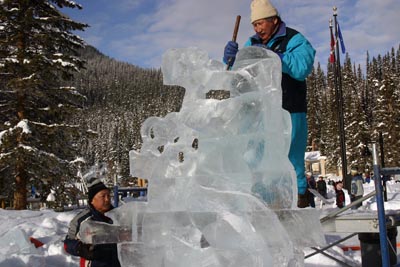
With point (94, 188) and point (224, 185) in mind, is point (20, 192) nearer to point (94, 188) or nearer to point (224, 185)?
point (94, 188)

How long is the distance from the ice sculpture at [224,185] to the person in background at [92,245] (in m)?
1.38

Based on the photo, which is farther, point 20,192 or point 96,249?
point 20,192

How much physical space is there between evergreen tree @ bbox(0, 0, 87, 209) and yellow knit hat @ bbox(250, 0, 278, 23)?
12.8 meters

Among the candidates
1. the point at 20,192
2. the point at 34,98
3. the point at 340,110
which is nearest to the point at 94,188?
the point at 20,192

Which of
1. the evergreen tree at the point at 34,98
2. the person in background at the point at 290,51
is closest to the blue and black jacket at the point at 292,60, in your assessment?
the person in background at the point at 290,51

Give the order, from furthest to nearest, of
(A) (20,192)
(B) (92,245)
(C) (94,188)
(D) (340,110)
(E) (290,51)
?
1. (D) (340,110)
2. (A) (20,192)
3. (C) (94,188)
4. (B) (92,245)
5. (E) (290,51)

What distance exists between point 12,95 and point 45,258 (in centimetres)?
1146

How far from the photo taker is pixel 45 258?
20.2 ft

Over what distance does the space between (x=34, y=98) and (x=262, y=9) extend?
14.7 meters

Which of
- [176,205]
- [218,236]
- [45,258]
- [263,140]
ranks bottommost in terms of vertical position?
[45,258]

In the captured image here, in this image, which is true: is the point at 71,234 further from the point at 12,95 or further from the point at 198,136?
the point at 12,95

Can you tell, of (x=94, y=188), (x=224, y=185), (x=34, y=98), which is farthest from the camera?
(x=34, y=98)

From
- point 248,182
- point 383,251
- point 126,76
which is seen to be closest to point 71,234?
point 248,182

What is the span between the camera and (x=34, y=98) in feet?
52.2
